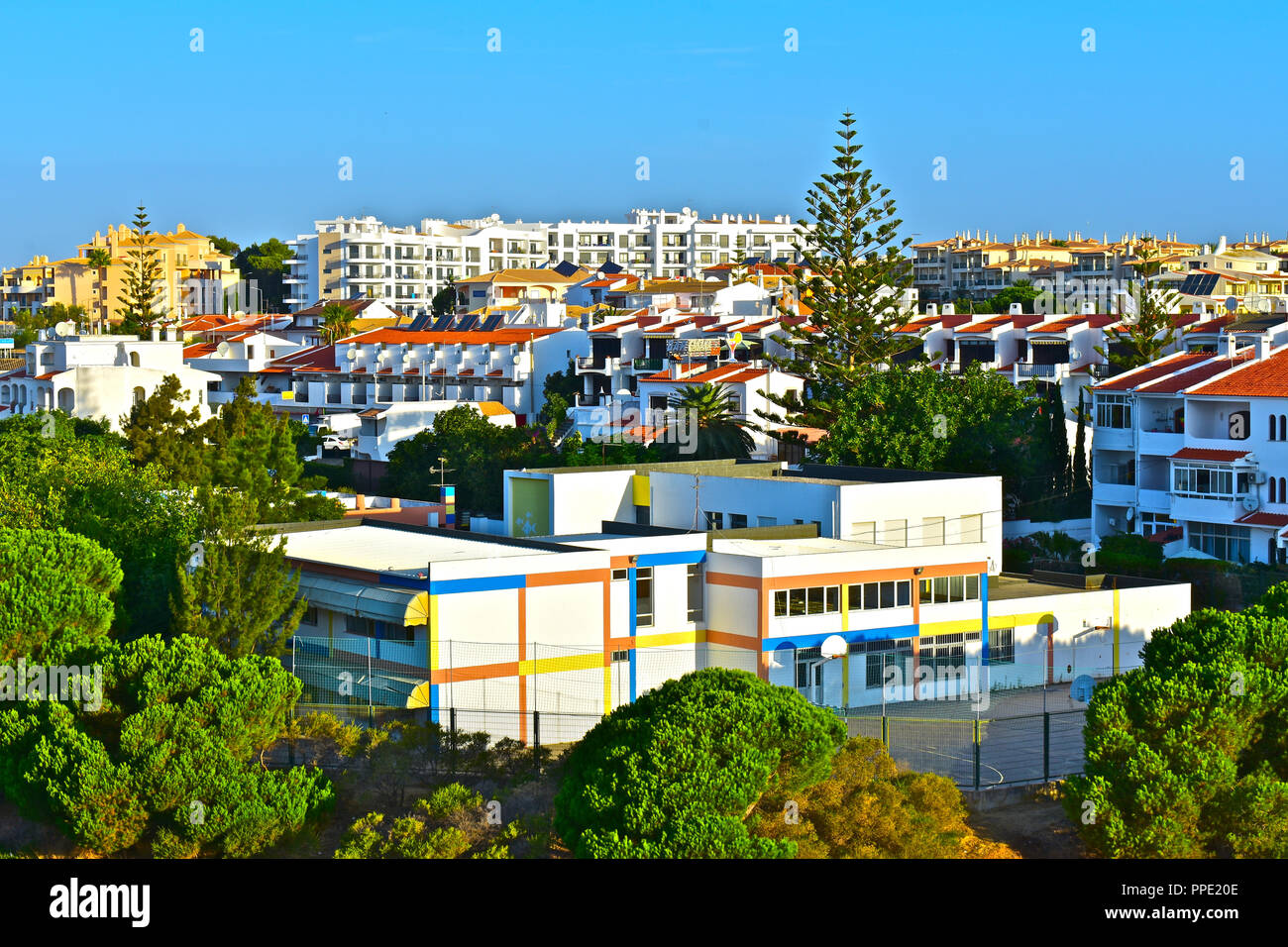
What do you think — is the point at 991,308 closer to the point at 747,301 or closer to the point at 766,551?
the point at 747,301

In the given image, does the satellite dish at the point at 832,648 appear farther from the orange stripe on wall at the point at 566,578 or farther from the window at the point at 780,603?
the orange stripe on wall at the point at 566,578

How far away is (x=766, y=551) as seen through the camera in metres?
25.9

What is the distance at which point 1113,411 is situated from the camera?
135 feet

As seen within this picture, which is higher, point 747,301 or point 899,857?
point 747,301

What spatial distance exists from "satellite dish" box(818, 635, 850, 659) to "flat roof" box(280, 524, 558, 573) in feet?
13.0

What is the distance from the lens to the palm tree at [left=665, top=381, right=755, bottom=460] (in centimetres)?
4866

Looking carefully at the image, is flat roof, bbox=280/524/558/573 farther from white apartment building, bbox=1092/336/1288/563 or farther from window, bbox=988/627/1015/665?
white apartment building, bbox=1092/336/1288/563

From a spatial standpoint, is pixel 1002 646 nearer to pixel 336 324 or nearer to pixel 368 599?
pixel 368 599

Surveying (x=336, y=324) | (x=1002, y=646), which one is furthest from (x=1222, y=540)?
(x=336, y=324)

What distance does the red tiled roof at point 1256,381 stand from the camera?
36812 mm

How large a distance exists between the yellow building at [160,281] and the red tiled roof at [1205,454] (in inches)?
3352

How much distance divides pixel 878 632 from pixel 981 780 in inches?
242

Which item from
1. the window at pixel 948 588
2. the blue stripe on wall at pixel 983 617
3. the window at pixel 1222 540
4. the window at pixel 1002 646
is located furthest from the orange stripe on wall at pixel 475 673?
the window at pixel 1222 540
